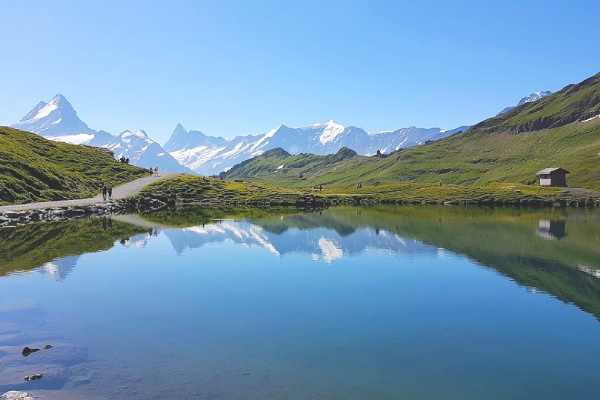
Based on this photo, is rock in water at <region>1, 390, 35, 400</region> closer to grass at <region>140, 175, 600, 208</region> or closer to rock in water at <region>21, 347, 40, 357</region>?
rock in water at <region>21, 347, 40, 357</region>

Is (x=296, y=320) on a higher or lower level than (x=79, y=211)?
lower

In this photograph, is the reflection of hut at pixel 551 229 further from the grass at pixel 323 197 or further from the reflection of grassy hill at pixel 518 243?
the grass at pixel 323 197

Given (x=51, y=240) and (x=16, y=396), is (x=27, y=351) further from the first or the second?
(x=51, y=240)

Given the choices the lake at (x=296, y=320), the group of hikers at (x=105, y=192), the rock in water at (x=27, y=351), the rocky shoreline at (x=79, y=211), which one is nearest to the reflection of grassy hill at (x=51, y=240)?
the lake at (x=296, y=320)

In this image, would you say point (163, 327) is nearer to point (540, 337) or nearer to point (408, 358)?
point (408, 358)

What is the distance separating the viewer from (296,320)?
30.3 meters

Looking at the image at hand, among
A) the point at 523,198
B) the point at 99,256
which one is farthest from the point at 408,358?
the point at 523,198

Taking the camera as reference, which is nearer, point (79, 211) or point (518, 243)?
point (518, 243)

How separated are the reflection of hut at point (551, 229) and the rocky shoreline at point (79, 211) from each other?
91.7 m

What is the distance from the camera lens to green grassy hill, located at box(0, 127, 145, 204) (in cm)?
10112

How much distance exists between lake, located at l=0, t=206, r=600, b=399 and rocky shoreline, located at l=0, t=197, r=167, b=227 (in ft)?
47.9

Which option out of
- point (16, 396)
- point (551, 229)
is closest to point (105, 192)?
point (16, 396)

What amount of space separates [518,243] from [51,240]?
230ft

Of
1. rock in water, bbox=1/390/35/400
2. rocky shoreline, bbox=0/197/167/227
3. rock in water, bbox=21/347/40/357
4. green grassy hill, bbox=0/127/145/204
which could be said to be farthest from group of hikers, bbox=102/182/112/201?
rock in water, bbox=1/390/35/400
